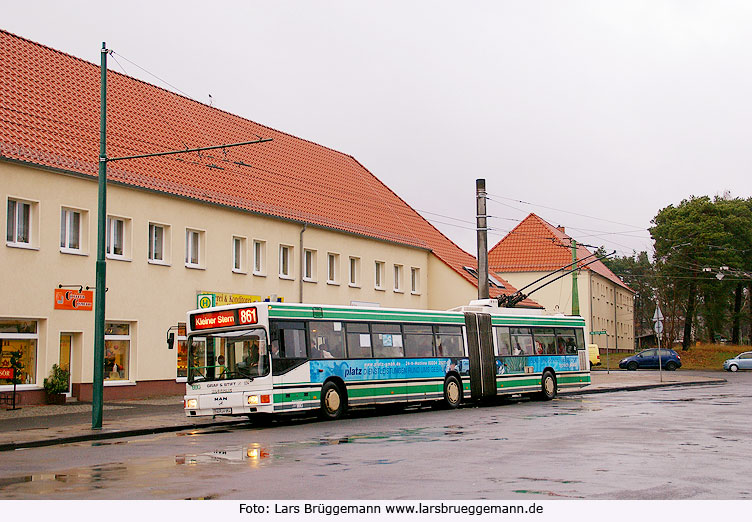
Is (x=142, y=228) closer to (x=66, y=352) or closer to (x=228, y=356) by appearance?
(x=66, y=352)

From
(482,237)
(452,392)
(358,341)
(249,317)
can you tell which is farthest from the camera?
(482,237)

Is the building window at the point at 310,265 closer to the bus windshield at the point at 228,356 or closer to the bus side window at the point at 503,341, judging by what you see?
the bus side window at the point at 503,341

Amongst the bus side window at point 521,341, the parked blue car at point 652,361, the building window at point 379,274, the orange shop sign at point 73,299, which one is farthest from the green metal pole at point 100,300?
the parked blue car at point 652,361

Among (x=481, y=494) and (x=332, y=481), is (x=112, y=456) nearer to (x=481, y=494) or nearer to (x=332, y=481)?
(x=332, y=481)

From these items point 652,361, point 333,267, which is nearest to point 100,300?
point 333,267

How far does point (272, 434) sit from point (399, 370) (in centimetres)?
694

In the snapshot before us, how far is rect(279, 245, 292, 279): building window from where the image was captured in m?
36.8

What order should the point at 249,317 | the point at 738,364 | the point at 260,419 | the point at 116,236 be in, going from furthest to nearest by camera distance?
the point at 738,364
the point at 116,236
the point at 260,419
the point at 249,317

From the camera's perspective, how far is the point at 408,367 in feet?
82.7

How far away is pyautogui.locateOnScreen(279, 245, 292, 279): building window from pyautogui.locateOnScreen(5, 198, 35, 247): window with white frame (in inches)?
477

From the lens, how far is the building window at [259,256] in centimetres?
3529

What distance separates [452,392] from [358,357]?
14.1 ft

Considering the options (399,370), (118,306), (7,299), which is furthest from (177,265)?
(399,370)

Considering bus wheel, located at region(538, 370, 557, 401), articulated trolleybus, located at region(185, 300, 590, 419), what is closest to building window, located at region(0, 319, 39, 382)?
articulated trolleybus, located at region(185, 300, 590, 419)
